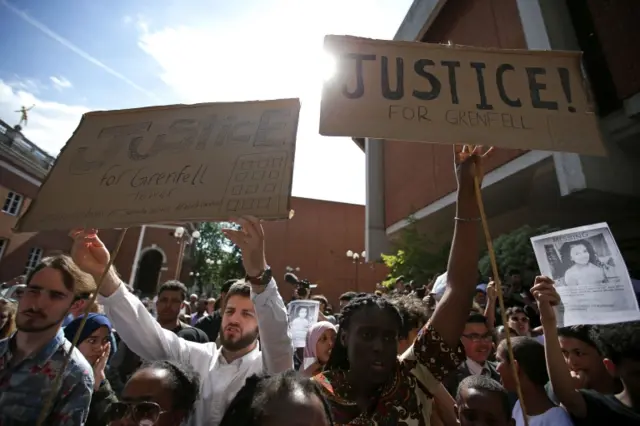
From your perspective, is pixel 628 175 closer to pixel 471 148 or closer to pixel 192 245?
pixel 471 148

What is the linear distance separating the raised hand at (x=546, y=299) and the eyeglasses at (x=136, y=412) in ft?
6.42

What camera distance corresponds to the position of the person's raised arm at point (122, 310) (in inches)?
77.2

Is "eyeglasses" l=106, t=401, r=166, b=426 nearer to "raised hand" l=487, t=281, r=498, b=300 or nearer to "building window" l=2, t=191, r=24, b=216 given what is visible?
"raised hand" l=487, t=281, r=498, b=300

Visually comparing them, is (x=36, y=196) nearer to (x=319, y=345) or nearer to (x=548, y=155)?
(x=319, y=345)

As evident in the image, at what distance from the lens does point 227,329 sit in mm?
2281

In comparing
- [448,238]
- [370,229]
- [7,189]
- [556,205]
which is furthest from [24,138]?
[556,205]

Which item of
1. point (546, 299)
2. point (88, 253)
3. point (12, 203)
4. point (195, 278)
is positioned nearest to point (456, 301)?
point (546, 299)

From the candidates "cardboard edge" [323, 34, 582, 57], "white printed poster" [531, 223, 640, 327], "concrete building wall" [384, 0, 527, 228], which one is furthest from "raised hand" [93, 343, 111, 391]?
"concrete building wall" [384, 0, 527, 228]

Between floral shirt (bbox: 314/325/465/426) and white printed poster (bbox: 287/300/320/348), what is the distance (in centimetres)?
287

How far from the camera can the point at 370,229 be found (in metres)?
16.9

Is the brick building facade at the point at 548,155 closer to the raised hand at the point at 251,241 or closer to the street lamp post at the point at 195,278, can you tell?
the raised hand at the point at 251,241

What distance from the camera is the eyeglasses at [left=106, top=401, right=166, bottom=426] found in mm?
1478

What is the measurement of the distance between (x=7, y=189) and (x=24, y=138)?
10.2 ft

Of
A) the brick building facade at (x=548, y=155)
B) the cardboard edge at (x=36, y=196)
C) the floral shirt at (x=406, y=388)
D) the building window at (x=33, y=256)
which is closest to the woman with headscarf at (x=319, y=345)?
the floral shirt at (x=406, y=388)
